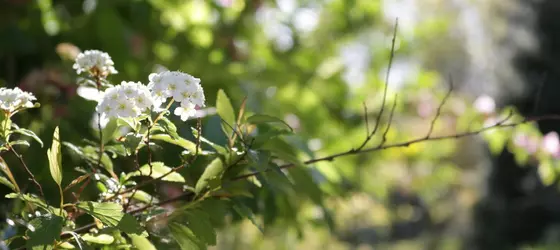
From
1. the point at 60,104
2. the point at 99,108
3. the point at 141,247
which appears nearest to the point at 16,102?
the point at 99,108

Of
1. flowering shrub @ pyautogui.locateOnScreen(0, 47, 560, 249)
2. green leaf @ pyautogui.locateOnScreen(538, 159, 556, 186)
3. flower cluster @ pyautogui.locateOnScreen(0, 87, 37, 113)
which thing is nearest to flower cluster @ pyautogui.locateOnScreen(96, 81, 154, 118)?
flowering shrub @ pyautogui.locateOnScreen(0, 47, 560, 249)

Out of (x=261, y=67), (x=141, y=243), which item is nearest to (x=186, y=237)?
→ (x=141, y=243)

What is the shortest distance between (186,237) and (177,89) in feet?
0.69

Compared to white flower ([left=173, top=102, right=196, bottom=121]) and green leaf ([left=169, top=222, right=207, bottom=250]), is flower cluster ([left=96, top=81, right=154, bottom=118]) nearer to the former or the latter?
white flower ([left=173, top=102, right=196, bottom=121])

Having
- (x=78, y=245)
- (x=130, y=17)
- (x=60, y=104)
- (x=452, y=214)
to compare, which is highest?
(x=452, y=214)

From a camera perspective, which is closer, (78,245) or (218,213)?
(78,245)

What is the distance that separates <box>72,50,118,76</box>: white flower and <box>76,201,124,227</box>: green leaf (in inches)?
7.9

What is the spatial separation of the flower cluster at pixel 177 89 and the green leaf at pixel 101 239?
0.18 metres

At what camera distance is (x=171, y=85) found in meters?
0.73

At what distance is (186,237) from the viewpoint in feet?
2.80

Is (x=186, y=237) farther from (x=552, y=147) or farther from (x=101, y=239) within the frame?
(x=552, y=147)

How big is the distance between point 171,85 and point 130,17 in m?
1.18

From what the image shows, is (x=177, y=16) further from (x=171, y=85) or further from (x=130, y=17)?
(x=171, y=85)

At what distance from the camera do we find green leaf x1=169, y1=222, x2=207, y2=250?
2.79 ft
